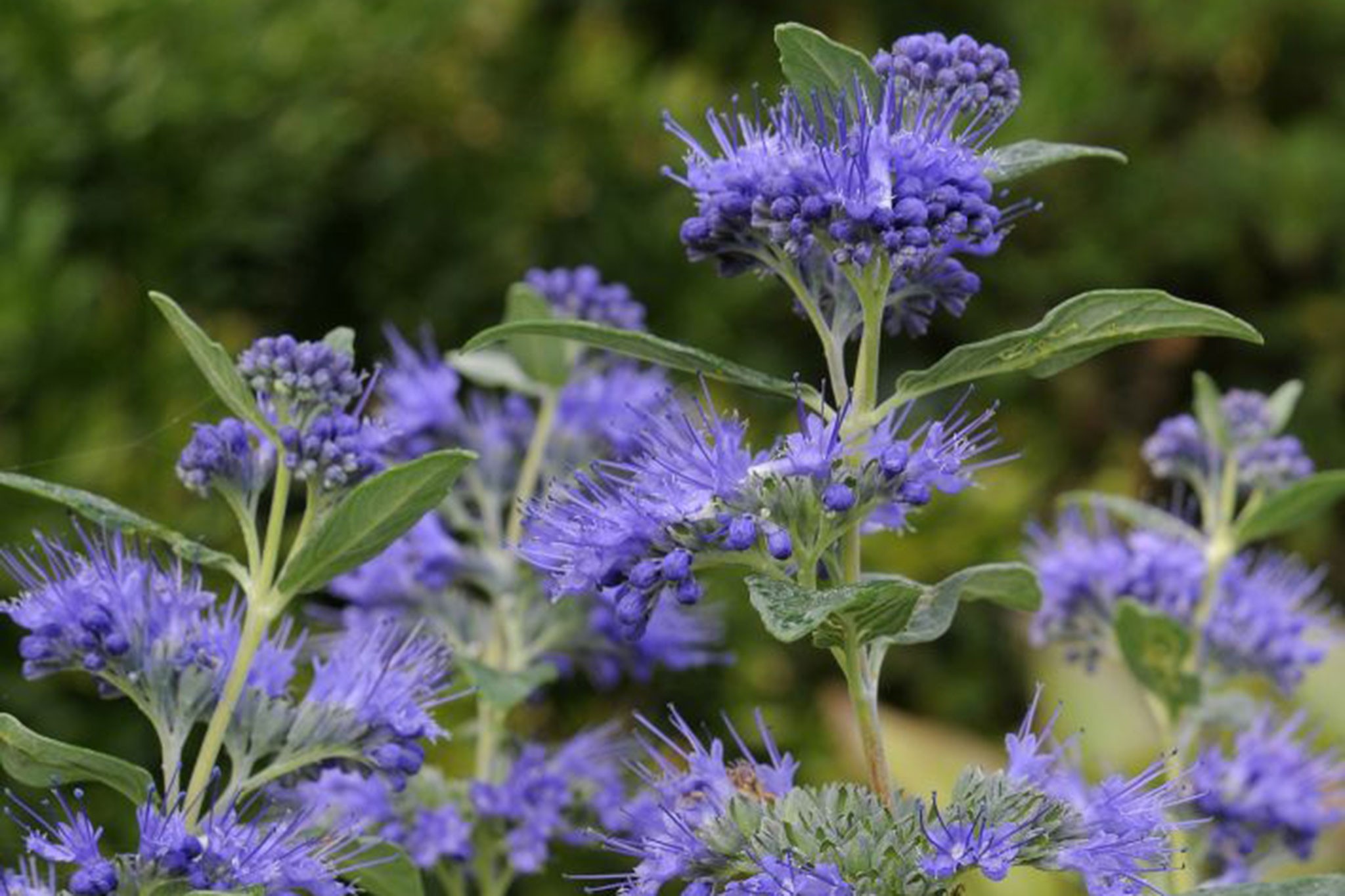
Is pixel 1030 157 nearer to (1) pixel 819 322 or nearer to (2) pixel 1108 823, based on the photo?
(1) pixel 819 322

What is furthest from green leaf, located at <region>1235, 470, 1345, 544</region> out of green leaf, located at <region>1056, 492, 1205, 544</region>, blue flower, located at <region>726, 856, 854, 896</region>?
blue flower, located at <region>726, 856, 854, 896</region>

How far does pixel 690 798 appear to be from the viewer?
54.5 inches

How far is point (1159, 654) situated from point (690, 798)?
2.36 feet

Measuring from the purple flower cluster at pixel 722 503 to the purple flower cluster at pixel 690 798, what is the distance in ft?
0.36

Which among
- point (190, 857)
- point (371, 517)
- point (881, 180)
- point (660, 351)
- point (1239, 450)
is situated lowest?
point (190, 857)

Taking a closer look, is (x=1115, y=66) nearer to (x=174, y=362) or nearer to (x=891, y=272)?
(x=174, y=362)

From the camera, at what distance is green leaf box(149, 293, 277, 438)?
1.32 meters

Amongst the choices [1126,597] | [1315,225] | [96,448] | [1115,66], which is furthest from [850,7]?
[1126,597]

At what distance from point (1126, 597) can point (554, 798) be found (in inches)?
25.8

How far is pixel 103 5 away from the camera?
4.86 meters

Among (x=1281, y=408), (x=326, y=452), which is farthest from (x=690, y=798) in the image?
(x=1281, y=408)

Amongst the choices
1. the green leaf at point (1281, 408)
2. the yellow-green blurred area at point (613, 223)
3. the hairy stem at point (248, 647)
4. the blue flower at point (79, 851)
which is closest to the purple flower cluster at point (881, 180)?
the hairy stem at point (248, 647)

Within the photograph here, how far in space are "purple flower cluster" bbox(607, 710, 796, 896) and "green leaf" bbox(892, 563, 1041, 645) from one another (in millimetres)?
135

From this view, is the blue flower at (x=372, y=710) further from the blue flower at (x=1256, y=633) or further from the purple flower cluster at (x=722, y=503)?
the blue flower at (x=1256, y=633)
